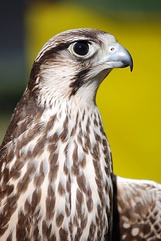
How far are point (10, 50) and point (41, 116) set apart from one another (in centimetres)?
702

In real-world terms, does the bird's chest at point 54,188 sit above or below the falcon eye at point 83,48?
below

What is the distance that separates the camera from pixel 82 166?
2.95 metres

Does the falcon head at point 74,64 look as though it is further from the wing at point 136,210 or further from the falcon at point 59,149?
the wing at point 136,210

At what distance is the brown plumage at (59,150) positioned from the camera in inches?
115

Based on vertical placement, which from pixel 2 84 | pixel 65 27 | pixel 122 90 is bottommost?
pixel 2 84

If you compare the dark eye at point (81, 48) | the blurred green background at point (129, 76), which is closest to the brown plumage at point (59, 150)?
the dark eye at point (81, 48)

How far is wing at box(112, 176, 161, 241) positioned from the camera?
3.46 metres

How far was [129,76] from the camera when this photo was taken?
18.8 ft

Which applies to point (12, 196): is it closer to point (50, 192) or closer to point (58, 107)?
point (50, 192)

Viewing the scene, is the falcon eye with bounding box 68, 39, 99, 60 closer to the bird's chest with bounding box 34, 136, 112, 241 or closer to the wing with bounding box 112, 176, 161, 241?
the bird's chest with bounding box 34, 136, 112, 241

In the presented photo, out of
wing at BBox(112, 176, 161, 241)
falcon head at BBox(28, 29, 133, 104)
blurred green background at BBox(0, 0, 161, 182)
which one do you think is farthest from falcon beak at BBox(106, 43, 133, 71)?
blurred green background at BBox(0, 0, 161, 182)

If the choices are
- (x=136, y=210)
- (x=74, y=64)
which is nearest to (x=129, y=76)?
(x=136, y=210)

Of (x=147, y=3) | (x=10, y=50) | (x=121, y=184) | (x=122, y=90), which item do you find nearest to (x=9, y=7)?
(x=10, y=50)

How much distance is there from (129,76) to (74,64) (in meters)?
2.80
